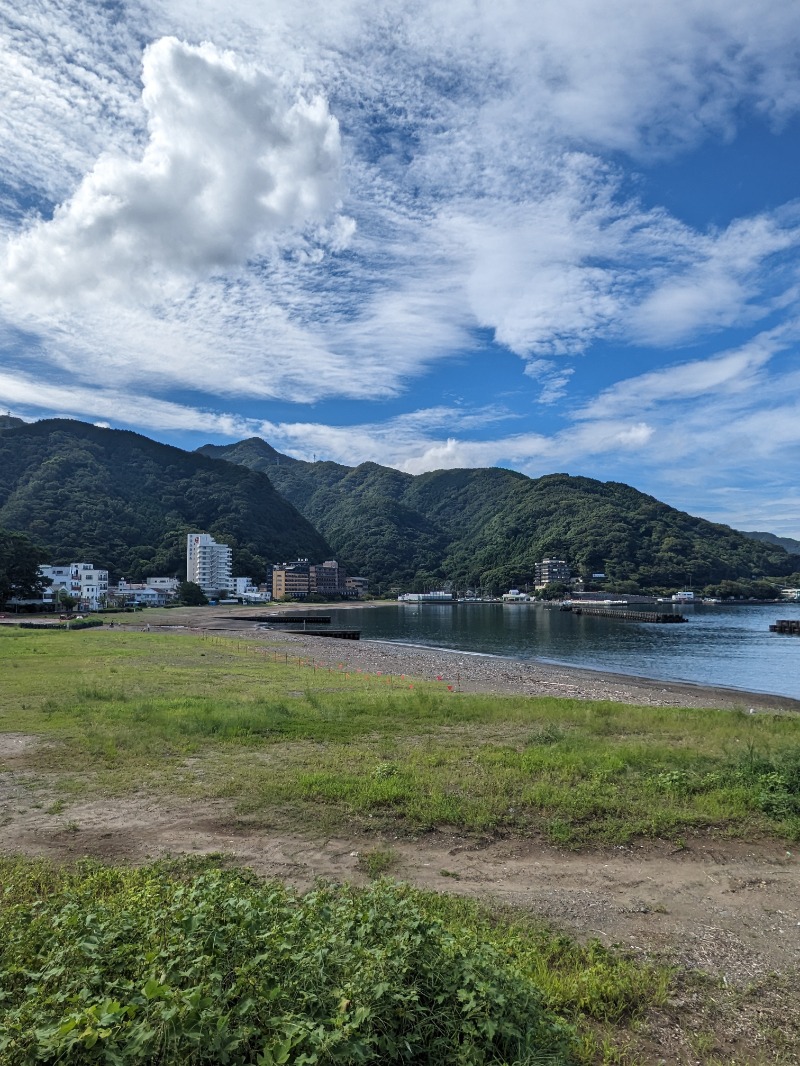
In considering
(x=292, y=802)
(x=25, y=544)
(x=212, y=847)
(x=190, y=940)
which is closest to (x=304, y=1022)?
(x=190, y=940)

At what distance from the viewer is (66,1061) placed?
305cm

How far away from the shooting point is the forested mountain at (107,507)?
452 feet

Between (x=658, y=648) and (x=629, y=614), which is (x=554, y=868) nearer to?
(x=658, y=648)

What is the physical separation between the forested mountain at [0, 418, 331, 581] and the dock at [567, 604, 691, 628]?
92.8 metres

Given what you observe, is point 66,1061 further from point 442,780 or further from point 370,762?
point 370,762

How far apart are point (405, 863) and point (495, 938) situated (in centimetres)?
216

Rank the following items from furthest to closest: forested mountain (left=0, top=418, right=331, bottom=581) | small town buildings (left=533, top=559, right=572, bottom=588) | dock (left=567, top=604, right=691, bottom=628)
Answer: small town buildings (left=533, top=559, right=572, bottom=588), forested mountain (left=0, top=418, right=331, bottom=581), dock (left=567, top=604, right=691, bottom=628)

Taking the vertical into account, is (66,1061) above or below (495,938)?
above

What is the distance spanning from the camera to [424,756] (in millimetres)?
12227

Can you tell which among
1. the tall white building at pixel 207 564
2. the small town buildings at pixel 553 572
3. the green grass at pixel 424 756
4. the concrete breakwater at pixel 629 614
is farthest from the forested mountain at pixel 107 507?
the green grass at pixel 424 756


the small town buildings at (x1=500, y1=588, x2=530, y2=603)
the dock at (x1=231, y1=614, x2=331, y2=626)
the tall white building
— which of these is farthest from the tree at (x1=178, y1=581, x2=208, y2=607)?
the small town buildings at (x1=500, y1=588, x2=530, y2=603)

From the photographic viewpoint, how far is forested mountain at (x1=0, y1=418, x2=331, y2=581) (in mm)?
137750

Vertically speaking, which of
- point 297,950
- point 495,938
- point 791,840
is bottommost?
point 791,840

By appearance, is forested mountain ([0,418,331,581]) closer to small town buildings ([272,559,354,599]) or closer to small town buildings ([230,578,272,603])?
small town buildings ([230,578,272,603])
